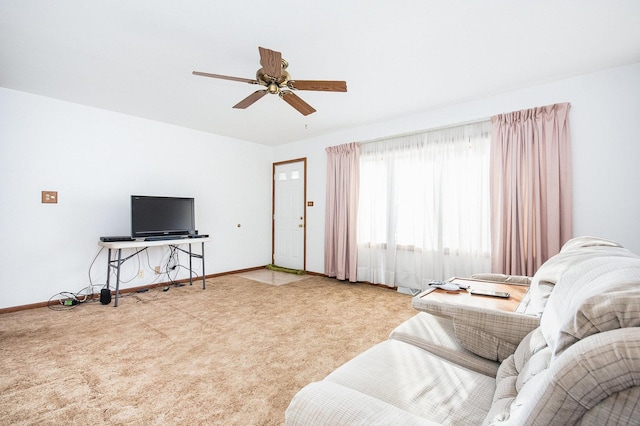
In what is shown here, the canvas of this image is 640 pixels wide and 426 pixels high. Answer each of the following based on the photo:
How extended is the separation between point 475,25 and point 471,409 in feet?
8.30

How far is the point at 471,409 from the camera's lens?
106 cm

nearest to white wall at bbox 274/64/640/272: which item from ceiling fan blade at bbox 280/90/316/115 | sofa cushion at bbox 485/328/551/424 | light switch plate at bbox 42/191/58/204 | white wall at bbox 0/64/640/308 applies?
white wall at bbox 0/64/640/308

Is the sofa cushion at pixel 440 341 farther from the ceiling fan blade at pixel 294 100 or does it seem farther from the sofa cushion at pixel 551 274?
the ceiling fan blade at pixel 294 100

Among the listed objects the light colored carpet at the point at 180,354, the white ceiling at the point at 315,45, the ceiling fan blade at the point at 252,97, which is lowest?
the light colored carpet at the point at 180,354

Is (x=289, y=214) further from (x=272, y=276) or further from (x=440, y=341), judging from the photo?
(x=440, y=341)

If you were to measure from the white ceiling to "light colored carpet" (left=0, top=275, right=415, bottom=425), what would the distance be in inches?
102

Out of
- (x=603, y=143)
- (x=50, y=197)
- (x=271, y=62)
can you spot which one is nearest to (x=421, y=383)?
(x=271, y=62)

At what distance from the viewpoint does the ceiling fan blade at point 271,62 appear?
2088 mm

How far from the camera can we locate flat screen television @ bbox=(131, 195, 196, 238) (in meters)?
3.97

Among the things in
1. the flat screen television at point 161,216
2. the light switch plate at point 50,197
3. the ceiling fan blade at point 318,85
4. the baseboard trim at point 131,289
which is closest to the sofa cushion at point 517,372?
the ceiling fan blade at point 318,85

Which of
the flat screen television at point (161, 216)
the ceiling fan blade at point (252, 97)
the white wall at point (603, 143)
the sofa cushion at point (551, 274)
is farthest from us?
the flat screen television at point (161, 216)

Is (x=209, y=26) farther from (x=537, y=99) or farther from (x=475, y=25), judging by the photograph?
(x=537, y=99)

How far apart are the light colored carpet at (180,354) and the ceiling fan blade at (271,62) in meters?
2.28

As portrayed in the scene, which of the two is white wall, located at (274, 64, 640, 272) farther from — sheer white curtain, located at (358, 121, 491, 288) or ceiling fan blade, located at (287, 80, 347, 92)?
ceiling fan blade, located at (287, 80, 347, 92)
